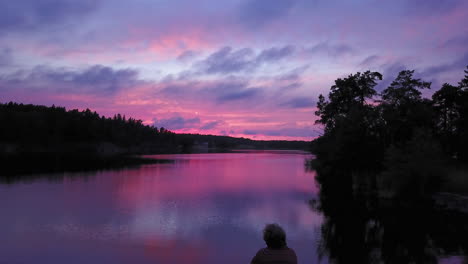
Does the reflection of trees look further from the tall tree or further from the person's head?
the tall tree

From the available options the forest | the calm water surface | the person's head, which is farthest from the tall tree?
the person's head

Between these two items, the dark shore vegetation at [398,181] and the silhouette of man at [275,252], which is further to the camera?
the dark shore vegetation at [398,181]

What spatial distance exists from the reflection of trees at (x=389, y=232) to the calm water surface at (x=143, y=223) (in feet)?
4.02

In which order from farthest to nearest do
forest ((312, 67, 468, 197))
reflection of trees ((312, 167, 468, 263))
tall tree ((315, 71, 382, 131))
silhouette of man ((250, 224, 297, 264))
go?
1. tall tree ((315, 71, 382, 131))
2. forest ((312, 67, 468, 197))
3. reflection of trees ((312, 167, 468, 263))
4. silhouette of man ((250, 224, 297, 264))

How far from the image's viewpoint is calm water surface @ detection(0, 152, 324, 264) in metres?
15.5

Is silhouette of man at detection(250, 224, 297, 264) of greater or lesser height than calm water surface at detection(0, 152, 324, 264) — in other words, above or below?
above

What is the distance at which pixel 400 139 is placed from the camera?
36219 millimetres

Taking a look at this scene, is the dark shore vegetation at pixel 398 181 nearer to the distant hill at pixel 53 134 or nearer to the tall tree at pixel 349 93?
the tall tree at pixel 349 93

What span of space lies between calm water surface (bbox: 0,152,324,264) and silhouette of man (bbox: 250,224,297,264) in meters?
9.38

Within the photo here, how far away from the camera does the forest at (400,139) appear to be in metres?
28.6

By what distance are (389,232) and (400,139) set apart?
1896 centimetres

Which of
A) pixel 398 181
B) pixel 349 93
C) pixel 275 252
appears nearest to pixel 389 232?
pixel 398 181

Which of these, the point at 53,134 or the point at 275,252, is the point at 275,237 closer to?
the point at 275,252

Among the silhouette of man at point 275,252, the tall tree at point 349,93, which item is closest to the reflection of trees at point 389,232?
the silhouette of man at point 275,252
